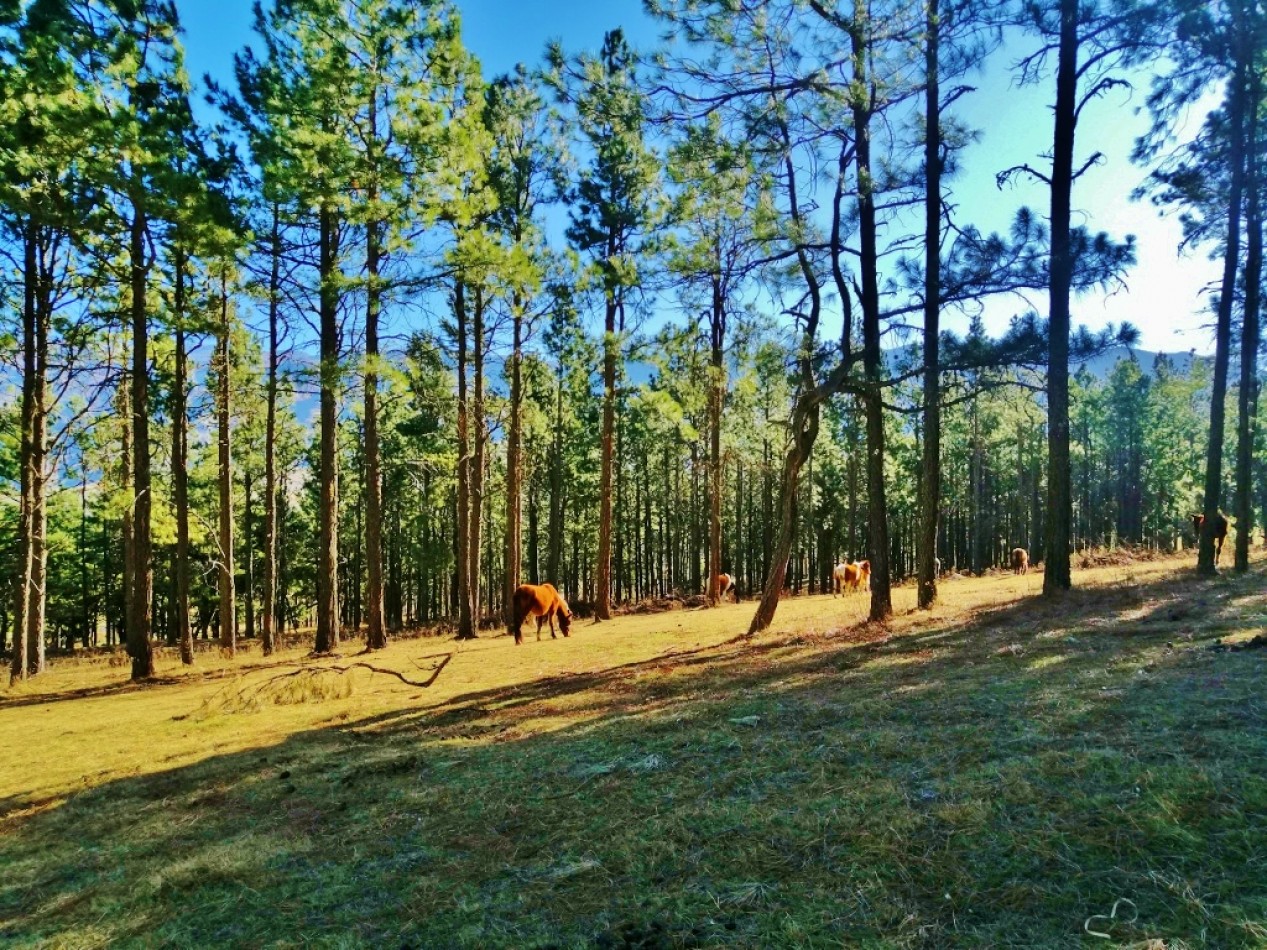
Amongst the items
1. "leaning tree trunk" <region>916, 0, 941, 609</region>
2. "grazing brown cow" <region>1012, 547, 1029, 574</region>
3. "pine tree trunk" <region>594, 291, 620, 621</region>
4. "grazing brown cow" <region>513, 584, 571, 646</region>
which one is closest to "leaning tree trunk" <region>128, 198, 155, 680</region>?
"grazing brown cow" <region>513, 584, 571, 646</region>

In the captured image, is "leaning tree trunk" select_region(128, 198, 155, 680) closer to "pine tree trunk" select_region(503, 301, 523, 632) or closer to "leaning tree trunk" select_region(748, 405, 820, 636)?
"pine tree trunk" select_region(503, 301, 523, 632)

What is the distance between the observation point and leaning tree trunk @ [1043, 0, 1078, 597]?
10.7 metres

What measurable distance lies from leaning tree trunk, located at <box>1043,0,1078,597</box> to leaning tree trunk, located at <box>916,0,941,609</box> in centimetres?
167

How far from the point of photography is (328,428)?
49.8 ft

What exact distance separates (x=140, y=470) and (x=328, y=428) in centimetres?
339

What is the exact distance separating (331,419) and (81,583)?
3727 cm

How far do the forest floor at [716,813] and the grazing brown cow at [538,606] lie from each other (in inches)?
324

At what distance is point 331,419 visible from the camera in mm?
15227

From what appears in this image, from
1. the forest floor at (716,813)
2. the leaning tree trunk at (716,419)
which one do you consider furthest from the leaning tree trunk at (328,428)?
the leaning tree trunk at (716,419)

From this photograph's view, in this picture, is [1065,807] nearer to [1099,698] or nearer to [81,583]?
[1099,698]

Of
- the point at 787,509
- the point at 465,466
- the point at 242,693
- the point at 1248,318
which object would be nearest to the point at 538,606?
the point at 465,466

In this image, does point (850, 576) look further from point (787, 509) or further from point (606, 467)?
point (787, 509)

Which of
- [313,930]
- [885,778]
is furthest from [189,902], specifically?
[885,778]

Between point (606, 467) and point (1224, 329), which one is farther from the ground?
point (1224, 329)
